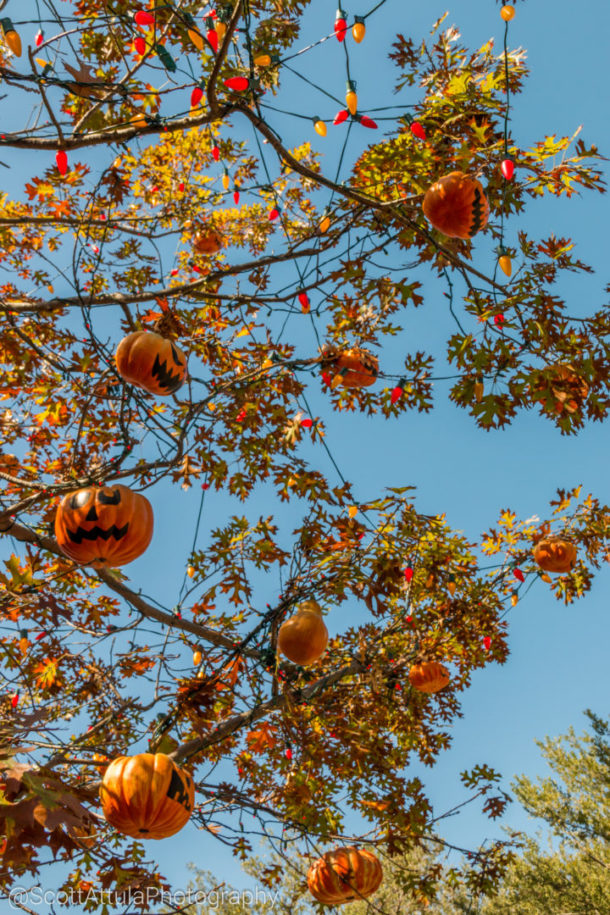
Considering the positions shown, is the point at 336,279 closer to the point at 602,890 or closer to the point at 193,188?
the point at 193,188

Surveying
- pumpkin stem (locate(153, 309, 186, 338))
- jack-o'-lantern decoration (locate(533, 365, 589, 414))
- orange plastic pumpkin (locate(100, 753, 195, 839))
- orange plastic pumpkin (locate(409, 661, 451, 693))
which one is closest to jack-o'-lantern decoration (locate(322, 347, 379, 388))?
pumpkin stem (locate(153, 309, 186, 338))

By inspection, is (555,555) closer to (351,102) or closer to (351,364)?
(351,364)

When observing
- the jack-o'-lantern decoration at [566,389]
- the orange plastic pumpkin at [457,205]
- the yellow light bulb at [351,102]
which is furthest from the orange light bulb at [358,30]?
the jack-o'-lantern decoration at [566,389]

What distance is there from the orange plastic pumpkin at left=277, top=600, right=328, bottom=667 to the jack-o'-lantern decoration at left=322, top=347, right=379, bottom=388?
2.03 meters

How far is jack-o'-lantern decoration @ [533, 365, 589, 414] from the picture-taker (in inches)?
145

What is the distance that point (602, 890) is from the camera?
46.2 feet

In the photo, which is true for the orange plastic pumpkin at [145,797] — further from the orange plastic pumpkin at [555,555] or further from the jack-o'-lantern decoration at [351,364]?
the orange plastic pumpkin at [555,555]

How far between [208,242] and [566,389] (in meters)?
5.21

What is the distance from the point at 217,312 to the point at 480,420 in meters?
3.32

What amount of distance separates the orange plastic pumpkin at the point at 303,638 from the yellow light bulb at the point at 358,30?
357 cm

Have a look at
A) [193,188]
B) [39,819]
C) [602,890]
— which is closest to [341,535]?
[39,819]

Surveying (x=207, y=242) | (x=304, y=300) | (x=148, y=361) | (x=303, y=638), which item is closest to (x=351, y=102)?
(x=304, y=300)

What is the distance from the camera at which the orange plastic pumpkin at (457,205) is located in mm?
3607

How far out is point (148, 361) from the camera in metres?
4.00
